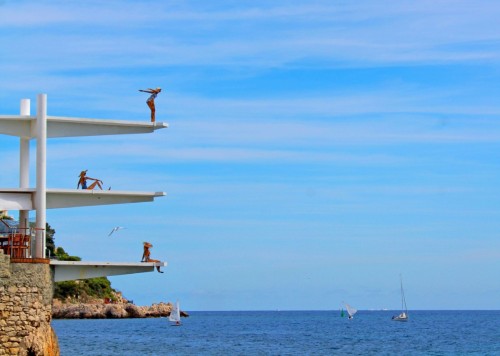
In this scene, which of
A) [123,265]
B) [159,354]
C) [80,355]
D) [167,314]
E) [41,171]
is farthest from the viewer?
[167,314]

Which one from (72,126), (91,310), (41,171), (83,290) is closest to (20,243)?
(41,171)

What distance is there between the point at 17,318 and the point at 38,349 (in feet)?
3.34

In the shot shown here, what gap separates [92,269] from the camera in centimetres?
3053

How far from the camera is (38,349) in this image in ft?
88.5

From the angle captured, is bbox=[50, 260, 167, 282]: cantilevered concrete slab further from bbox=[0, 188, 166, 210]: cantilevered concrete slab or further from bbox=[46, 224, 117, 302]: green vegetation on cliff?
bbox=[46, 224, 117, 302]: green vegetation on cliff

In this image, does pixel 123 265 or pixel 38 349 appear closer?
pixel 38 349

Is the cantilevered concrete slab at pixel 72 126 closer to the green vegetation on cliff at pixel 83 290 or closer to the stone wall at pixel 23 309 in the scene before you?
the stone wall at pixel 23 309

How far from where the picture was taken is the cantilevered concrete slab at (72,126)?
29078 mm

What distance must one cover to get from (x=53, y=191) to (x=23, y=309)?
12.9 feet

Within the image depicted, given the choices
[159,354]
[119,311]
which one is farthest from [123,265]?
[119,311]

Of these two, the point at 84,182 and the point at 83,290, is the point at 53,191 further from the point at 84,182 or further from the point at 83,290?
the point at 83,290

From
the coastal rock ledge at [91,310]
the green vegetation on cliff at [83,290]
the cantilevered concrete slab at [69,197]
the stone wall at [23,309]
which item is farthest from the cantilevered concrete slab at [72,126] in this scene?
the green vegetation on cliff at [83,290]

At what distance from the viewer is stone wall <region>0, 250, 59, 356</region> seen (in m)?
26.5

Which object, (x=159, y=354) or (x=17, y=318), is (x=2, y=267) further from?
(x=159, y=354)
